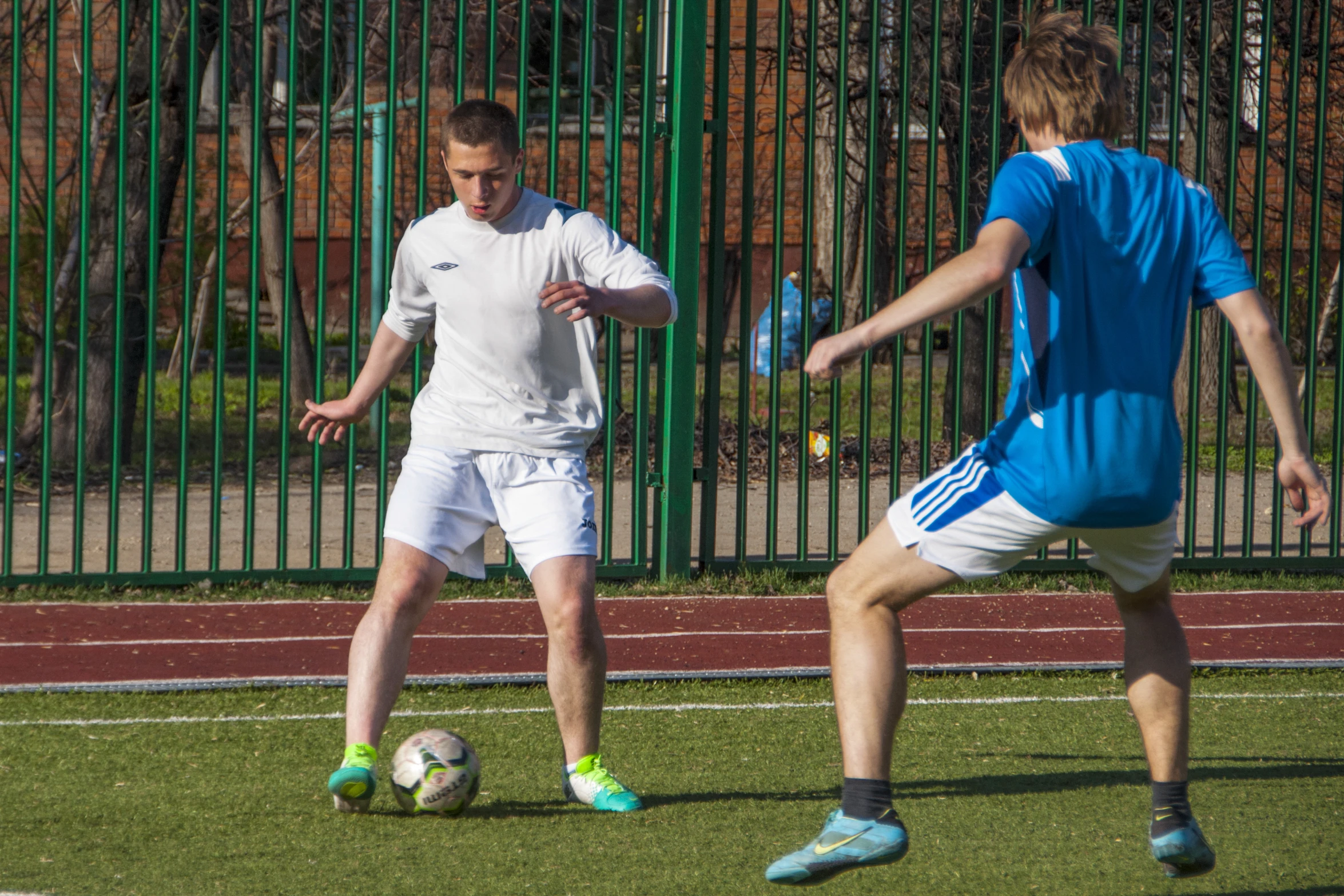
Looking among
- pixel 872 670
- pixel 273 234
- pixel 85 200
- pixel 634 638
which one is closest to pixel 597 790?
pixel 872 670

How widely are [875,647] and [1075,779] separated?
5.10ft

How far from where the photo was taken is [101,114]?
27.3 ft

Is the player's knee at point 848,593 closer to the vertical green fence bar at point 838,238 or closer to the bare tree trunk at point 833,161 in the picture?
the vertical green fence bar at point 838,238

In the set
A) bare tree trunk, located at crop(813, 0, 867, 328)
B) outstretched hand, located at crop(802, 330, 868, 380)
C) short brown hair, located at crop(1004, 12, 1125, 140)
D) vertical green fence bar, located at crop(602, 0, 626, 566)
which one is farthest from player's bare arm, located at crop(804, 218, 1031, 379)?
bare tree trunk, located at crop(813, 0, 867, 328)

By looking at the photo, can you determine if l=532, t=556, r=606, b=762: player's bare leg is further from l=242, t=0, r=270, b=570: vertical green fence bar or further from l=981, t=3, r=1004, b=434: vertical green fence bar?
l=981, t=3, r=1004, b=434: vertical green fence bar

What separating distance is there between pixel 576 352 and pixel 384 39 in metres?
5.56

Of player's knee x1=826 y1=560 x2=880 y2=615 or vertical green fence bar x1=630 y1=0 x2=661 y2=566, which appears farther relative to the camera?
vertical green fence bar x1=630 y1=0 x2=661 y2=566

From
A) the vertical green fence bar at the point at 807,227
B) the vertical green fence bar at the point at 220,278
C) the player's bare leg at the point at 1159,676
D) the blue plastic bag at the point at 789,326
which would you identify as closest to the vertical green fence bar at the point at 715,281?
the vertical green fence bar at the point at 807,227

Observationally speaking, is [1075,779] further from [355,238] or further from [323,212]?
[323,212]

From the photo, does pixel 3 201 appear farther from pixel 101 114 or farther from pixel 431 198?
pixel 101 114

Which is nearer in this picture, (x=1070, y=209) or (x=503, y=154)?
(x=1070, y=209)

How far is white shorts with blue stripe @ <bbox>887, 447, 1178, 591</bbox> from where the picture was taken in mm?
3264

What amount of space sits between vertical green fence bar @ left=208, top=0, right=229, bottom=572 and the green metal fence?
0.03 metres

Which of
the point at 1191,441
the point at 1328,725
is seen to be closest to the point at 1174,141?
the point at 1191,441
